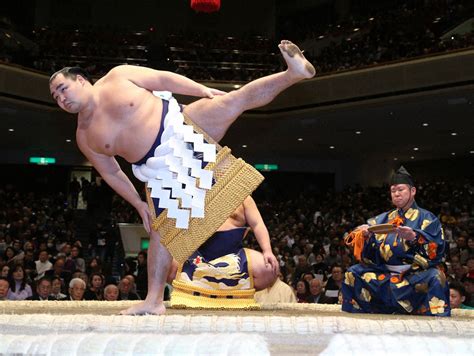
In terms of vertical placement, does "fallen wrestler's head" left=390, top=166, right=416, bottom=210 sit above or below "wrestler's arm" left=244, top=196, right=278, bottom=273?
above

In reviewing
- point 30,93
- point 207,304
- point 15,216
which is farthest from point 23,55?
point 207,304

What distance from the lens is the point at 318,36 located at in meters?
11.6

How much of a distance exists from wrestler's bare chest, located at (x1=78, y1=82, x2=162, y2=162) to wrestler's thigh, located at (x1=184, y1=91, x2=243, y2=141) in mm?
146

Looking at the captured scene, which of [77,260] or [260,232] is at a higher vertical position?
[260,232]

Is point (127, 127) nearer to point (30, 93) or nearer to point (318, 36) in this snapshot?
point (30, 93)

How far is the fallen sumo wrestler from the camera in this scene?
202 cm

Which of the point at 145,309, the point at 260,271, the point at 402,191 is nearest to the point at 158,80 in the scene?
the point at 145,309

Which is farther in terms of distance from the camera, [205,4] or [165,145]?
[205,4]

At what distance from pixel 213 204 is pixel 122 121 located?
0.39 meters

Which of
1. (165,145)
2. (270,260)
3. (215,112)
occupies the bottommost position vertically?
(270,260)

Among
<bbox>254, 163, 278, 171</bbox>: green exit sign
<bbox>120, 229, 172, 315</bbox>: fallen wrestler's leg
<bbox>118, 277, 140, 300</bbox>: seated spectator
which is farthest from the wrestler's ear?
<bbox>254, 163, 278, 171</bbox>: green exit sign

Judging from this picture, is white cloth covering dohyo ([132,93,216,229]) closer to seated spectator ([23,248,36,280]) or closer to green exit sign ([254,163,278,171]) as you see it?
seated spectator ([23,248,36,280])

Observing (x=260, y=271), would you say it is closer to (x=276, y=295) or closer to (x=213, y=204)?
(x=213, y=204)

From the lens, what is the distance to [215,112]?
6.93ft
